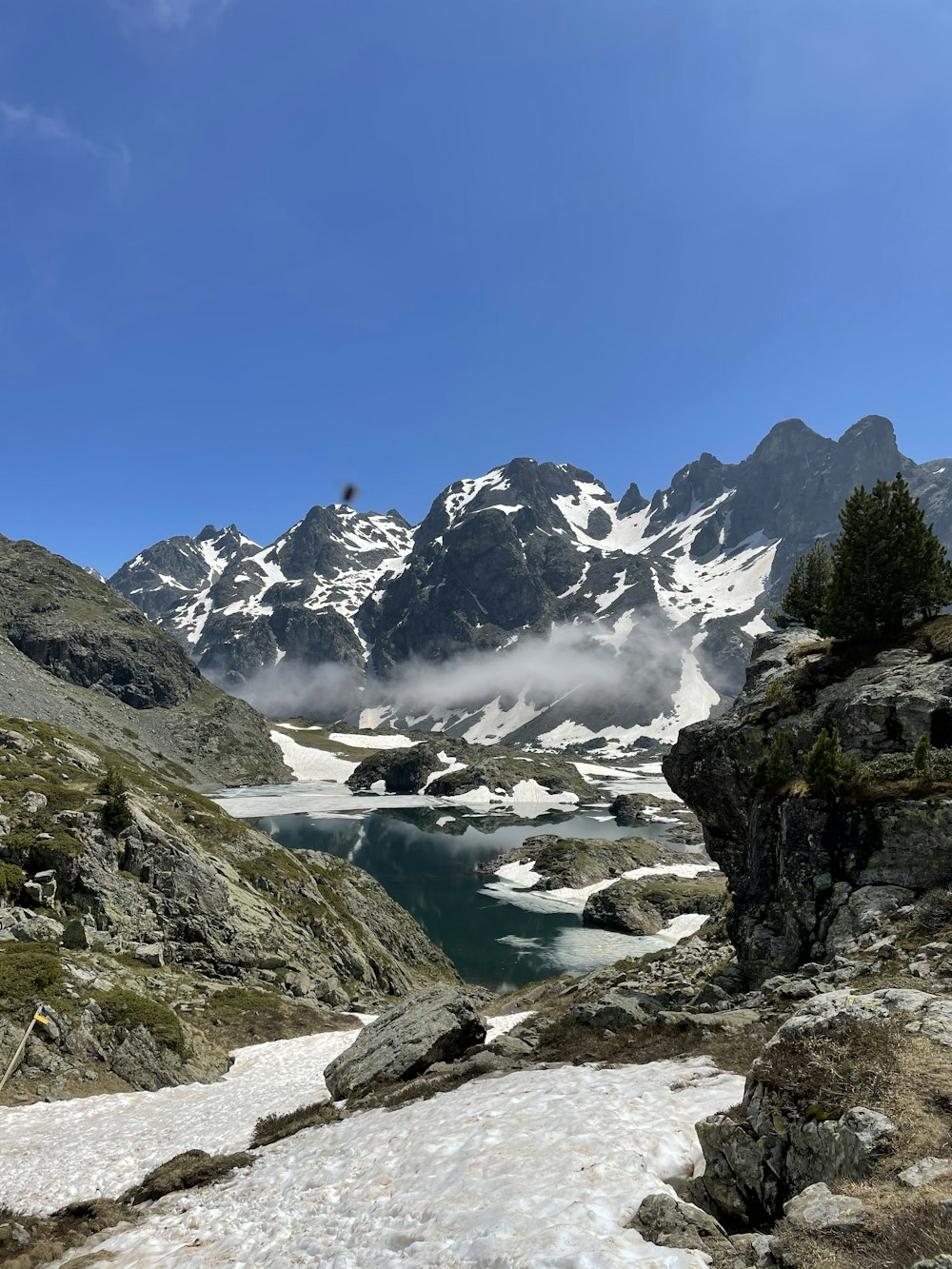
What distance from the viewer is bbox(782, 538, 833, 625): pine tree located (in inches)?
1939

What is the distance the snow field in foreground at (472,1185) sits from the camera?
369 inches

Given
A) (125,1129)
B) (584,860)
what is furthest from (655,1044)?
(584,860)

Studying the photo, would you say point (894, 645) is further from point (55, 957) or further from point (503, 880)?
point (503, 880)

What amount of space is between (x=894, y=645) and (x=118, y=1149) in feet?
126

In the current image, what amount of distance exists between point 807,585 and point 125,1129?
52.0m

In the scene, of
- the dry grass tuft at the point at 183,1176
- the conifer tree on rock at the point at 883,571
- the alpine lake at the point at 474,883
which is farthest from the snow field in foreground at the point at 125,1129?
the alpine lake at the point at 474,883

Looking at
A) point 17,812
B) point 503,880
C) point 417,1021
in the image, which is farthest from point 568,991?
point 503,880

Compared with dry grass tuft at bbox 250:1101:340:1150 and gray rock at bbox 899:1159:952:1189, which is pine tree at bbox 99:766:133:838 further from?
gray rock at bbox 899:1159:952:1189

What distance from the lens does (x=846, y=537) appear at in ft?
121

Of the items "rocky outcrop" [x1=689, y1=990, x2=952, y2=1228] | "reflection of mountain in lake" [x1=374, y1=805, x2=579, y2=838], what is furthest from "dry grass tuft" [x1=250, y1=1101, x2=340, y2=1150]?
"reflection of mountain in lake" [x1=374, y1=805, x2=579, y2=838]

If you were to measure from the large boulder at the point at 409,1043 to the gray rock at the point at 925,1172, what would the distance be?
16.5 m

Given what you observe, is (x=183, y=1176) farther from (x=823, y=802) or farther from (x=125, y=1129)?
(x=823, y=802)

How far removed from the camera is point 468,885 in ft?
372

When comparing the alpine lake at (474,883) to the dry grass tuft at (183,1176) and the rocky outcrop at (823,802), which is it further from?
the dry grass tuft at (183,1176)
